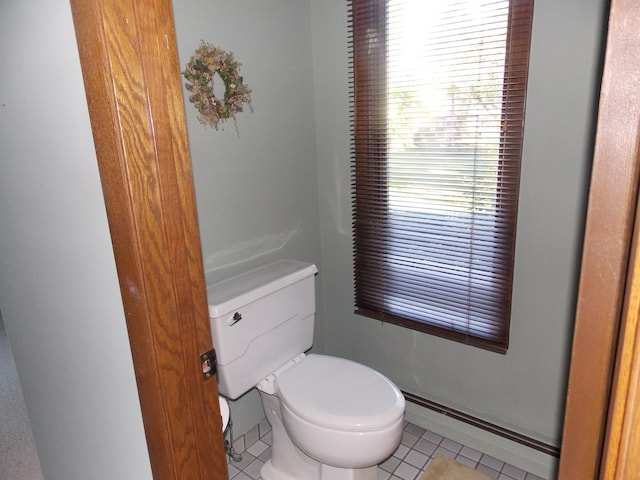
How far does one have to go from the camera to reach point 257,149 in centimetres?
186

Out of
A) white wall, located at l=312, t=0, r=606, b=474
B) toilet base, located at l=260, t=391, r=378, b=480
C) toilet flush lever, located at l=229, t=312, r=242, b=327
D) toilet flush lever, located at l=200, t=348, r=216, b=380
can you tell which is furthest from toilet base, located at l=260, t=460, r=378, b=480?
toilet flush lever, located at l=200, t=348, r=216, b=380

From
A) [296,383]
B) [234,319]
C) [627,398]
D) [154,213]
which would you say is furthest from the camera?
[296,383]

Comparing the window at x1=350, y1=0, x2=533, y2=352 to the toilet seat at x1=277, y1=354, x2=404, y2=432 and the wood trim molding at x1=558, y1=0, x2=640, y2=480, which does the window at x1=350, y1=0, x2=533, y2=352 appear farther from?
the wood trim molding at x1=558, y1=0, x2=640, y2=480

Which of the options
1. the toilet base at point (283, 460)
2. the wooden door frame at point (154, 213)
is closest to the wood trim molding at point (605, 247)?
the wooden door frame at point (154, 213)

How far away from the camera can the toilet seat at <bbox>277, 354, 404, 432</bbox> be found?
1488mm

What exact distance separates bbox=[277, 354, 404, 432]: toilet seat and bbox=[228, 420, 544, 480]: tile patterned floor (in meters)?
0.47

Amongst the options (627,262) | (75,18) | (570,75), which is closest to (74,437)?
(75,18)

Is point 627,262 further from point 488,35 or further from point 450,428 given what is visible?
point 450,428

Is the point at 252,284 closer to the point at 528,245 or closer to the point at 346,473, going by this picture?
the point at 346,473

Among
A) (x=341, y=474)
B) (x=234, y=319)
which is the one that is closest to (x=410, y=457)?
(x=341, y=474)

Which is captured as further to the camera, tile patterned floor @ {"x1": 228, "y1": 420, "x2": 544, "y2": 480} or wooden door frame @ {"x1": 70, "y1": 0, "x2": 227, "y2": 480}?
tile patterned floor @ {"x1": 228, "y1": 420, "x2": 544, "y2": 480}

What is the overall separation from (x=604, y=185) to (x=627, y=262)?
77 millimetres

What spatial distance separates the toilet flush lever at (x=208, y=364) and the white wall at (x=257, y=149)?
767 mm

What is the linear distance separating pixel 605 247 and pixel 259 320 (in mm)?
1381
